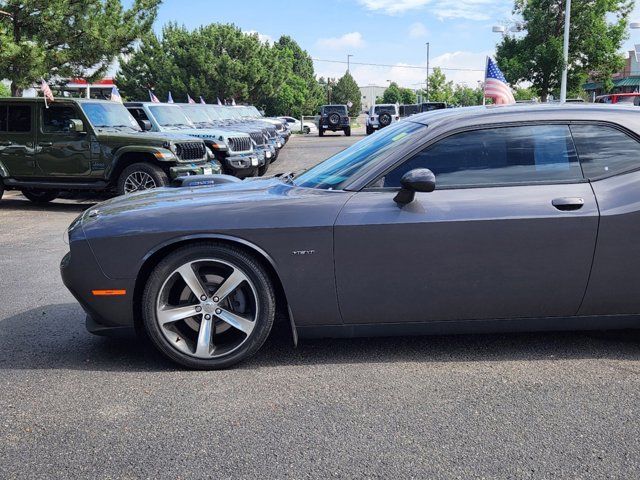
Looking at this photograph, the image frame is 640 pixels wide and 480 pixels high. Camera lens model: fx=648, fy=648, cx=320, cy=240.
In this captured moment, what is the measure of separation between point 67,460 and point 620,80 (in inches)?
2889

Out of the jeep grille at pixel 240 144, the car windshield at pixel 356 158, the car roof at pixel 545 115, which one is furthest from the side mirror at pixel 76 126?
the car roof at pixel 545 115

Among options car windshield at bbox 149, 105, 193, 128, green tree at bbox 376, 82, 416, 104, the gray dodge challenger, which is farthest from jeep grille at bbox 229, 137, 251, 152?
green tree at bbox 376, 82, 416, 104

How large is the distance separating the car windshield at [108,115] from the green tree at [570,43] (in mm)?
23707

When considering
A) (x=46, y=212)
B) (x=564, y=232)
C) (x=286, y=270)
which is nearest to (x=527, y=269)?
(x=564, y=232)

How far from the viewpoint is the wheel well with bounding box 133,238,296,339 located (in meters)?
3.74

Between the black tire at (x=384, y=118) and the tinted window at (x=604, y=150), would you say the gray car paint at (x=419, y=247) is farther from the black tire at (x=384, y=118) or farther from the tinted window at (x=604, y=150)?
the black tire at (x=384, y=118)

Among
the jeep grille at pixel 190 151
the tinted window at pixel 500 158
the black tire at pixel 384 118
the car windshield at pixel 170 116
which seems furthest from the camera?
the black tire at pixel 384 118

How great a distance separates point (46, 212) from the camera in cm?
1135

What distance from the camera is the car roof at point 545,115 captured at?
391 centimetres

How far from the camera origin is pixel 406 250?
3.67m

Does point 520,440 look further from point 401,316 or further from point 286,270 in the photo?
point 286,270

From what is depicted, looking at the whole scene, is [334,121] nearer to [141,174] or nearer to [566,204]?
[141,174]

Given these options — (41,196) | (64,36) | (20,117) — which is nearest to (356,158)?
(20,117)

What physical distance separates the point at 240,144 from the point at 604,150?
11520mm
